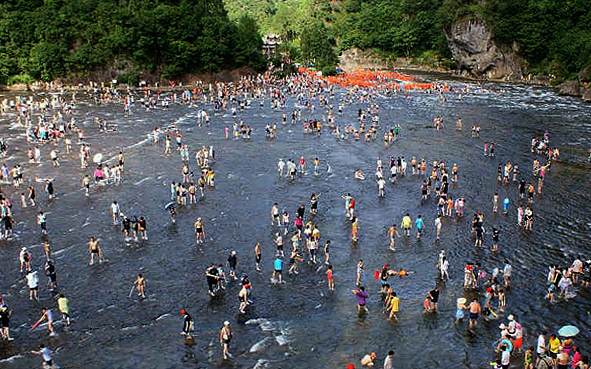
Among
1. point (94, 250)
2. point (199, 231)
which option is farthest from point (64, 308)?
point (199, 231)

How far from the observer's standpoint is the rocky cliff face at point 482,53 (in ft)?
322

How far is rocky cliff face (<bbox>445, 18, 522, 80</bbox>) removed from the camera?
98.1m

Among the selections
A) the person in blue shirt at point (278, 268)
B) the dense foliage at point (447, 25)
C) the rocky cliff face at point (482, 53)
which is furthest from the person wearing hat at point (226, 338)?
the rocky cliff face at point (482, 53)

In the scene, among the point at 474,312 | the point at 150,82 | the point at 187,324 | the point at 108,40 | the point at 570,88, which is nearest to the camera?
the point at 187,324

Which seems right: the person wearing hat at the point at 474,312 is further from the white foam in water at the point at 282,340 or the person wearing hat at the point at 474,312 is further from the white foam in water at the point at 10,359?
the white foam in water at the point at 10,359

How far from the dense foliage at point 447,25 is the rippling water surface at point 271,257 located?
4778 centimetres

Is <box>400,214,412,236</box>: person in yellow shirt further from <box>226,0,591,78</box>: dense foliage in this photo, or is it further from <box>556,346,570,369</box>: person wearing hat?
<box>226,0,591,78</box>: dense foliage

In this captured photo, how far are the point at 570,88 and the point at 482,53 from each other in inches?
1012

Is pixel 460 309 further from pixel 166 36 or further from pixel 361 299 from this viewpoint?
pixel 166 36

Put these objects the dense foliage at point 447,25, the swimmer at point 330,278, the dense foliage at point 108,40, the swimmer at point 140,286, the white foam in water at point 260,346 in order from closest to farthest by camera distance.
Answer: the white foam in water at point 260,346 < the swimmer at point 140,286 < the swimmer at point 330,278 < the dense foliage at point 108,40 < the dense foliage at point 447,25

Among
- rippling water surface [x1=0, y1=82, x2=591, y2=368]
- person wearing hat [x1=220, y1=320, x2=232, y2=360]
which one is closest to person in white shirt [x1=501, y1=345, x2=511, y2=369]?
rippling water surface [x1=0, y1=82, x2=591, y2=368]

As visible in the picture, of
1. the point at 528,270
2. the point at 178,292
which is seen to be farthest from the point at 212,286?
the point at 528,270

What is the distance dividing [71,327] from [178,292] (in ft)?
14.9

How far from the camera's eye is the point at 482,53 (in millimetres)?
99250
